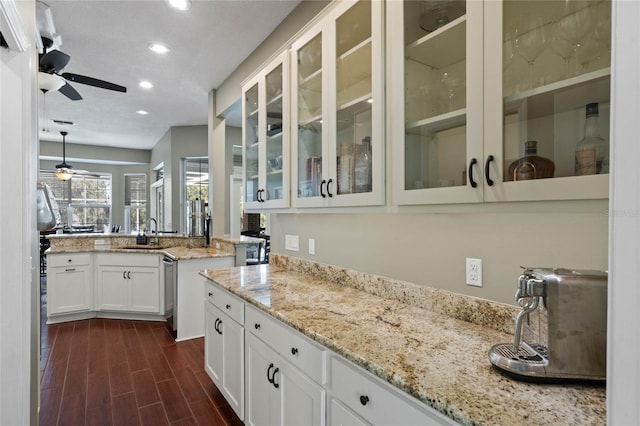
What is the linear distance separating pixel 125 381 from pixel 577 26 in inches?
136

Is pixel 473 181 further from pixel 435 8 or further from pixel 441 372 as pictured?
pixel 435 8

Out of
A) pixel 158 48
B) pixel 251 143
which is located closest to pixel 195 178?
pixel 158 48

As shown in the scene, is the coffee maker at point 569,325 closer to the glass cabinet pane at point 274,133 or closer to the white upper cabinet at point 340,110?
the white upper cabinet at point 340,110

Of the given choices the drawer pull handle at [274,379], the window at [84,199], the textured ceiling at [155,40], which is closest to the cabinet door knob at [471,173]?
the drawer pull handle at [274,379]

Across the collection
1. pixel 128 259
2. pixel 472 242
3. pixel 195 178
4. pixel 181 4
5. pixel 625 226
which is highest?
pixel 181 4

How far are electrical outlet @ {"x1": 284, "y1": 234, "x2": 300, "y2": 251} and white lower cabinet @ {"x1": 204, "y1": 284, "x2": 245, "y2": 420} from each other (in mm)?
643

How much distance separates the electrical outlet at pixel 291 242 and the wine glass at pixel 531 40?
1.85m

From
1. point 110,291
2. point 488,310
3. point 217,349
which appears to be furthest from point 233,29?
point 110,291

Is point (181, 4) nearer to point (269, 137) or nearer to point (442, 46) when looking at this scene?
point (269, 137)

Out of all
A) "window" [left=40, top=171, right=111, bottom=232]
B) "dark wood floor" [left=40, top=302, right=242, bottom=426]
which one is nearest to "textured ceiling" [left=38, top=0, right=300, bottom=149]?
"dark wood floor" [left=40, top=302, right=242, bottom=426]

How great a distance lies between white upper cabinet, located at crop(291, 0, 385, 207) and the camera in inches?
59.0

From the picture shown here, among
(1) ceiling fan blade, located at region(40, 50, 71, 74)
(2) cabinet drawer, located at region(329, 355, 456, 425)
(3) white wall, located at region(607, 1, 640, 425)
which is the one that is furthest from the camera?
(1) ceiling fan blade, located at region(40, 50, 71, 74)

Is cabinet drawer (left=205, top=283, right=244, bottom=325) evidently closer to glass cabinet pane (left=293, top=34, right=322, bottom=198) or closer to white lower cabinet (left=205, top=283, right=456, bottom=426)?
white lower cabinet (left=205, top=283, right=456, bottom=426)

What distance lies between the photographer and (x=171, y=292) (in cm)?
359
